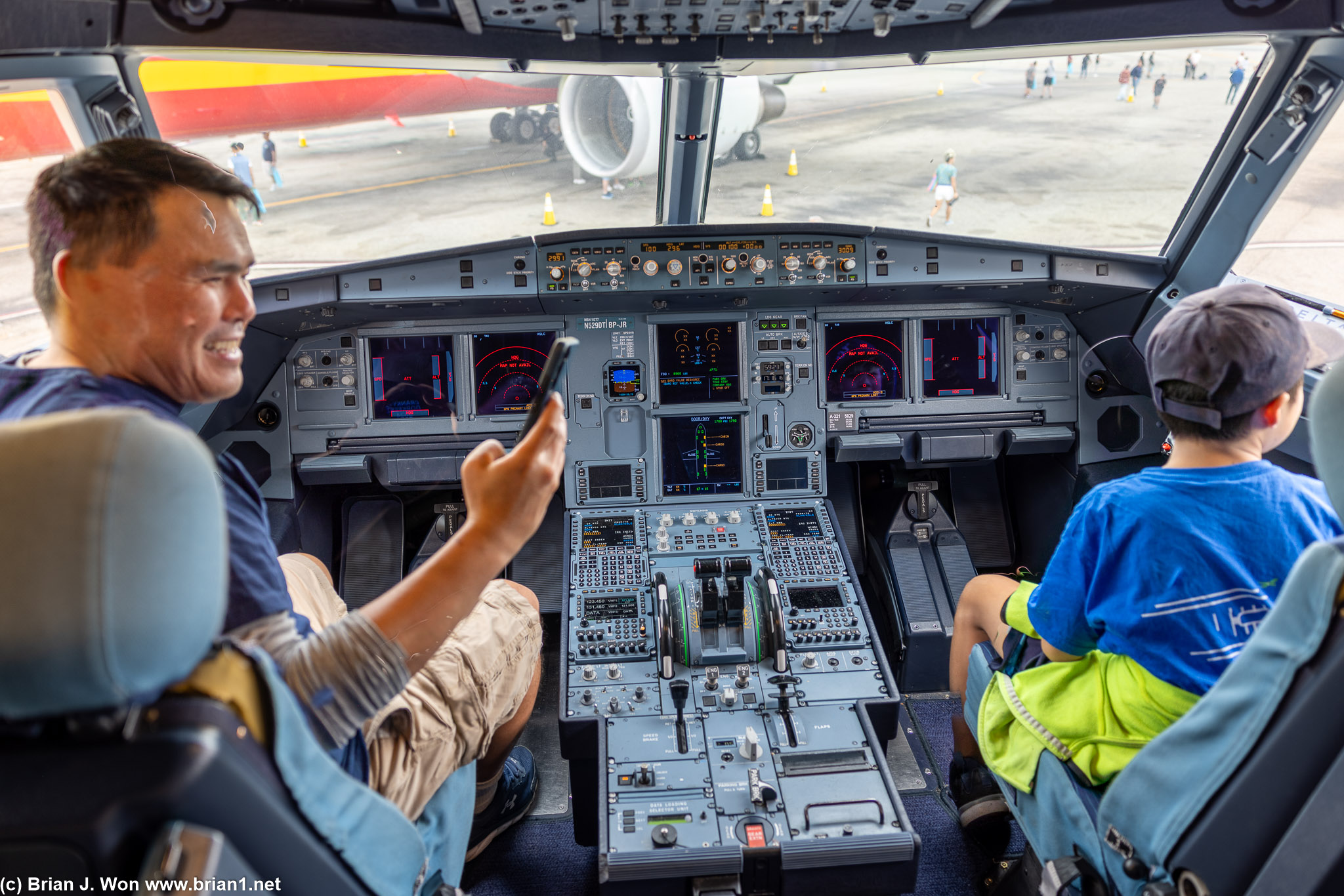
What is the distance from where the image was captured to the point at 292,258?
4.09 metres

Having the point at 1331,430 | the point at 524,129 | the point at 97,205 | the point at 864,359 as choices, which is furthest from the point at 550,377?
the point at 524,129

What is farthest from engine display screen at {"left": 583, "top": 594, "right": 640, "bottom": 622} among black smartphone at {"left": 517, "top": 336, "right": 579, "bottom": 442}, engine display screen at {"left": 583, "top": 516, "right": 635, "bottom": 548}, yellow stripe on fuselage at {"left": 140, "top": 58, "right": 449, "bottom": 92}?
yellow stripe on fuselage at {"left": 140, "top": 58, "right": 449, "bottom": 92}

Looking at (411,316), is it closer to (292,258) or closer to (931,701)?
(292,258)

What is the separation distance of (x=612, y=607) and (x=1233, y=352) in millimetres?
2017

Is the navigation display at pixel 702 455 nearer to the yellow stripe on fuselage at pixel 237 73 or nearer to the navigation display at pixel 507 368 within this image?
the navigation display at pixel 507 368

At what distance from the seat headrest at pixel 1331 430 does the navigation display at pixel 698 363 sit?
102 inches

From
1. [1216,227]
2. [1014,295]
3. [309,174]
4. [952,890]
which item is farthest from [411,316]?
[1216,227]

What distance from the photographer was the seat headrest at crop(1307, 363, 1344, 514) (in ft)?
3.44

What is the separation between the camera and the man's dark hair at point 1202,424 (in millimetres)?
1545

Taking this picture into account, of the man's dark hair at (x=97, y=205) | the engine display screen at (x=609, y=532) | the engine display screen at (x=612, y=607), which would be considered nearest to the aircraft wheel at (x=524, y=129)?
the engine display screen at (x=609, y=532)

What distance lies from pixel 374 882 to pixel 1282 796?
123cm

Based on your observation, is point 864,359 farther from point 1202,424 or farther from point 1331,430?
point 1331,430

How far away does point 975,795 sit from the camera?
7.92ft

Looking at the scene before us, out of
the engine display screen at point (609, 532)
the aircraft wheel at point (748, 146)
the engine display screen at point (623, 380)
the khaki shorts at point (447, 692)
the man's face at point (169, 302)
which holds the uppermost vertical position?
the aircraft wheel at point (748, 146)
